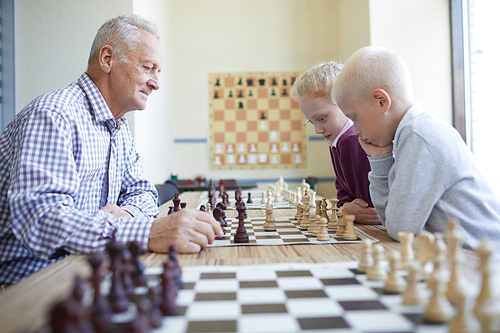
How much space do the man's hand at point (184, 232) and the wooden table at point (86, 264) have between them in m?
0.03

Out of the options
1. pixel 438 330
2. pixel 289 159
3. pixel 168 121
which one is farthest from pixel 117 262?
pixel 289 159

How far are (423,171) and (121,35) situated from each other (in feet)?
4.58

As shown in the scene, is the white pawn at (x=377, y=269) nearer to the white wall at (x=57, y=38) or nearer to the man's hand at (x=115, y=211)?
the man's hand at (x=115, y=211)

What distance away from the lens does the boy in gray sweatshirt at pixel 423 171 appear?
1229mm

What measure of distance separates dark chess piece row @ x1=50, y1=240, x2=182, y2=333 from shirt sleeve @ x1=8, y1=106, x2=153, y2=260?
289 millimetres

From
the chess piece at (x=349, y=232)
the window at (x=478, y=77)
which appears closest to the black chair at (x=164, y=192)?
the chess piece at (x=349, y=232)

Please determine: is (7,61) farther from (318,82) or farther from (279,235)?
(279,235)

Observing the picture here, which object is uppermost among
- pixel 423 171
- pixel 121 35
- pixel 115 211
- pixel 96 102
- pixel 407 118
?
pixel 121 35

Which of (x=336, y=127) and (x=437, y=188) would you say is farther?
(x=336, y=127)

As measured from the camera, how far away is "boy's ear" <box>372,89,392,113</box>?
4.55ft

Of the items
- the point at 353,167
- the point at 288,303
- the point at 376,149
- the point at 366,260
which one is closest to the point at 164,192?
the point at 353,167

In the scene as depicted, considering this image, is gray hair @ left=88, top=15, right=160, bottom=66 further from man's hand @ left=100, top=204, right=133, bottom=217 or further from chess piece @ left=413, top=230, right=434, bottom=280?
chess piece @ left=413, top=230, right=434, bottom=280

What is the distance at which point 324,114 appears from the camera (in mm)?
2145

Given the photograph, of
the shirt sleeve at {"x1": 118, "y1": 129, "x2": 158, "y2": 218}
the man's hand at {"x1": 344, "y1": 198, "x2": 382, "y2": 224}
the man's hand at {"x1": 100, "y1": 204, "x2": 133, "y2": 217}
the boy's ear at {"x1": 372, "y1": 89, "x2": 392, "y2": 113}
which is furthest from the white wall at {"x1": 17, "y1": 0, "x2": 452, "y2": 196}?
the boy's ear at {"x1": 372, "y1": 89, "x2": 392, "y2": 113}
